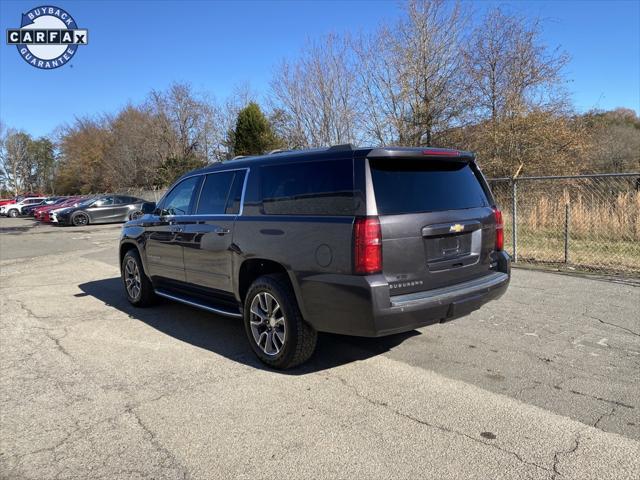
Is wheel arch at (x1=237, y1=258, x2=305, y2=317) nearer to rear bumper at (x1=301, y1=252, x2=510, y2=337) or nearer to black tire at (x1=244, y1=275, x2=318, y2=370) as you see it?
black tire at (x1=244, y1=275, x2=318, y2=370)

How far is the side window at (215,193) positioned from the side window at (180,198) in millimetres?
Result: 281

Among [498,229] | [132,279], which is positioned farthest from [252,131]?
[498,229]

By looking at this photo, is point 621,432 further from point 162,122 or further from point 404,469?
point 162,122

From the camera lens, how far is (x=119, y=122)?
55.2 meters

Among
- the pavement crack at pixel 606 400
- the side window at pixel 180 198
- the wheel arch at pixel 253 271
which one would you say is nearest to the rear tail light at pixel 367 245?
the wheel arch at pixel 253 271

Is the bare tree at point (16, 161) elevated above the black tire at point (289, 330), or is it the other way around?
the bare tree at point (16, 161)

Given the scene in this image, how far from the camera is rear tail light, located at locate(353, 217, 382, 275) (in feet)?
11.5

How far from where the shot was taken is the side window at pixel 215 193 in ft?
16.5

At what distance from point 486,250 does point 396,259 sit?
123 cm

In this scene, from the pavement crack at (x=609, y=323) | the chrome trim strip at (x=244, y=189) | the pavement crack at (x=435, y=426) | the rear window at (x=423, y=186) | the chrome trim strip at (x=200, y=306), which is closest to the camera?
the pavement crack at (x=435, y=426)

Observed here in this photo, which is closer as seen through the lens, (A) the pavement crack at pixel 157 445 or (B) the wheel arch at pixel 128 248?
(A) the pavement crack at pixel 157 445

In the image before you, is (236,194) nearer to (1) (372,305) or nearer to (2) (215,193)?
(2) (215,193)

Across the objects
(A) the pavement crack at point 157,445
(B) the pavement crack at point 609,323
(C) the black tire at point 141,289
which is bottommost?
(B) the pavement crack at point 609,323

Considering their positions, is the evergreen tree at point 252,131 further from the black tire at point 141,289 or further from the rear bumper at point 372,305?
the rear bumper at point 372,305
